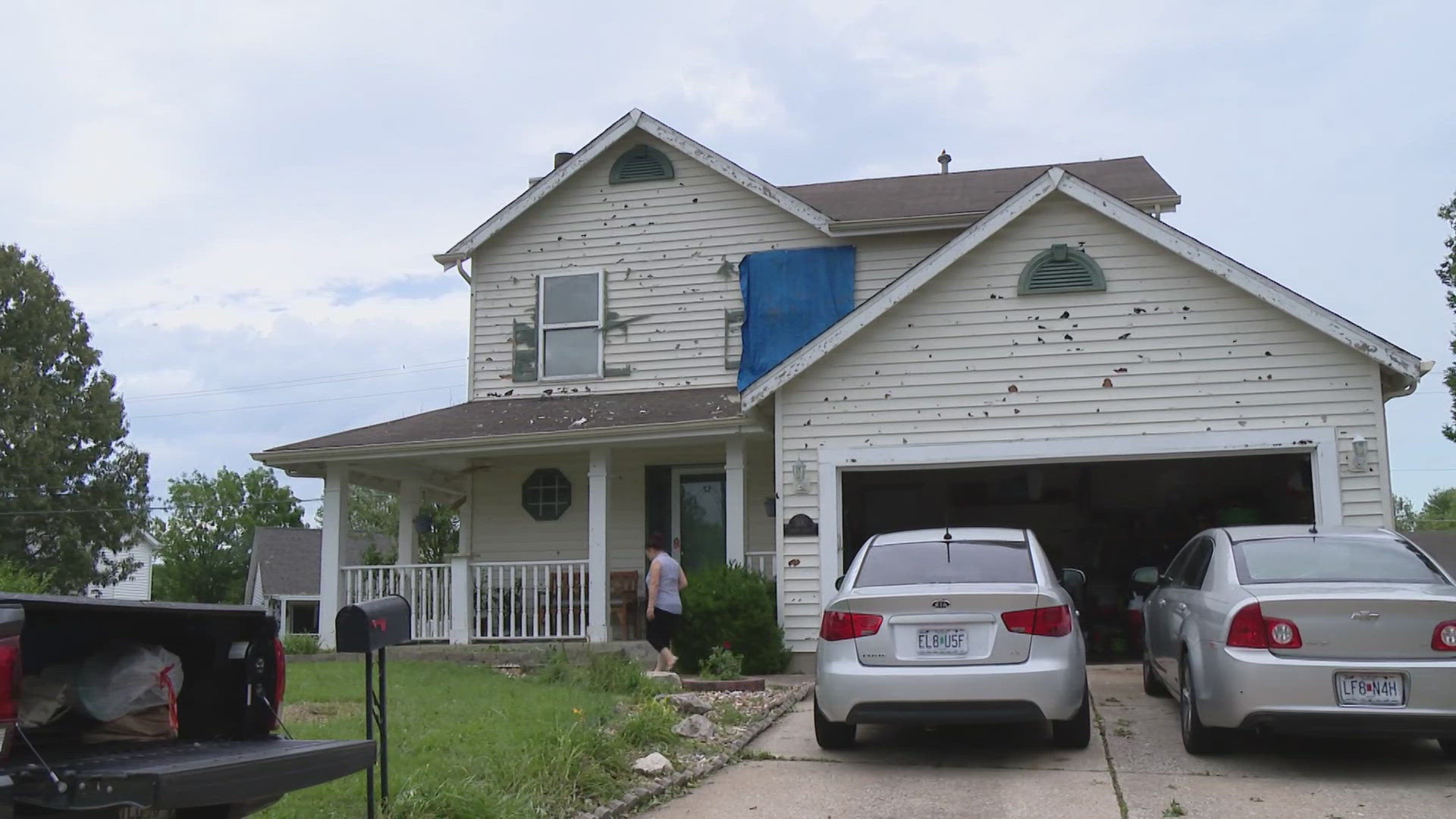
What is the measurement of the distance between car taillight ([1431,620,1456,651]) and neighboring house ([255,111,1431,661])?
17.8 ft

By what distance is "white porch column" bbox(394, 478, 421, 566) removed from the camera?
1648cm

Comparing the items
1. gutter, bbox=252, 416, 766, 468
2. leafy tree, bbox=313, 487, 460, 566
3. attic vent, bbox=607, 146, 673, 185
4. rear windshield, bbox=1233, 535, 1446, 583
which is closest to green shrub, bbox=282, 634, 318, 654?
gutter, bbox=252, 416, 766, 468

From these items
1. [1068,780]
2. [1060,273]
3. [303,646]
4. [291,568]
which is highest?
[1060,273]

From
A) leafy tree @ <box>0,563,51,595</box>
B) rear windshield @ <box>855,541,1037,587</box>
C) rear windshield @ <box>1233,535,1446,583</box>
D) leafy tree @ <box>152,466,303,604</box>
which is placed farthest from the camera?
leafy tree @ <box>152,466,303,604</box>

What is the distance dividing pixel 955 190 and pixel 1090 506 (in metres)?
5.14

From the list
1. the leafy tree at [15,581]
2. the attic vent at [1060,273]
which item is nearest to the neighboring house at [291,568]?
the leafy tree at [15,581]

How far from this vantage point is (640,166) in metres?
17.1

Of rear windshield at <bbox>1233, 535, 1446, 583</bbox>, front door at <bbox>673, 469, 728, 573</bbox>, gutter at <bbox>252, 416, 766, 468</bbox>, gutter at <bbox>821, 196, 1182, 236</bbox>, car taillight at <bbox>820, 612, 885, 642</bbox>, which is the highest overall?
gutter at <bbox>821, 196, 1182, 236</bbox>

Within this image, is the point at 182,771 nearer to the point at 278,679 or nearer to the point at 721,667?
the point at 278,679

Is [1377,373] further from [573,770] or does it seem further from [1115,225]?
[573,770]

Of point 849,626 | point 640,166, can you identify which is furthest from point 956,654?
point 640,166

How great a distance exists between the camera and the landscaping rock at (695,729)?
8.42m

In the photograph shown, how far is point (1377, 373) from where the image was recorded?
1204cm

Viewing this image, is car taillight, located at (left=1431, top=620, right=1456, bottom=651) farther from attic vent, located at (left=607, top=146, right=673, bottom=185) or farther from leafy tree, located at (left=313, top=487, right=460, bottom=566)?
leafy tree, located at (left=313, top=487, right=460, bottom=566)
